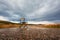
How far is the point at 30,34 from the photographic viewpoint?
2312 mm

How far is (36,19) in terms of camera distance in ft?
7.67

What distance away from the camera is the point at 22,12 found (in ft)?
7.79

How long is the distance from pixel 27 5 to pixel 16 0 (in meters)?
0.28

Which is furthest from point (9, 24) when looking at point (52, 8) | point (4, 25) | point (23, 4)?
point (52, 8)

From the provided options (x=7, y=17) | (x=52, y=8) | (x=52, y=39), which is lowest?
(x=52, y=39)

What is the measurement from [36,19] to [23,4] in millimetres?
450

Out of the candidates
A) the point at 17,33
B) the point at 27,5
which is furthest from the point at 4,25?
the point at 27,5

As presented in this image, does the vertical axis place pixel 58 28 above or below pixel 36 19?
below

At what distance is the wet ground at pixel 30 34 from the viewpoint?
225 centimetres

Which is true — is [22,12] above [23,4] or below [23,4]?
below

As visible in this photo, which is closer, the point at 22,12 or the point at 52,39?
the point at 52,39

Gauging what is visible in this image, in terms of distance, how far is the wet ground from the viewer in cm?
225

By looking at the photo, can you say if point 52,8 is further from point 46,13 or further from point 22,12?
point 22,12

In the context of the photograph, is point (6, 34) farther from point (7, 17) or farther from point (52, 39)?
point (52, 39)
